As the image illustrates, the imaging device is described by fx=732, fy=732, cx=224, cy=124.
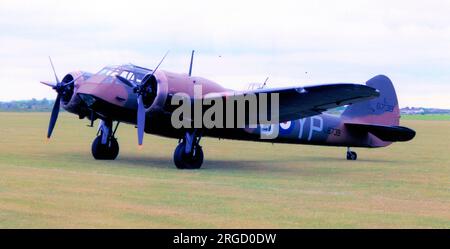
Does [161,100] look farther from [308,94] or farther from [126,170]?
[308,94]

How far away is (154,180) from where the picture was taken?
15281mm

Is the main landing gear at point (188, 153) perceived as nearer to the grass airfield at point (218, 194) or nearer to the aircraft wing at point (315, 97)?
the grass airfield at point (218, 194)

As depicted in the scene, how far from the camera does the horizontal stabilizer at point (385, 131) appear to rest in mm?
22703

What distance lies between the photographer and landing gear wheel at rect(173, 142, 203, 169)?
18.1 m

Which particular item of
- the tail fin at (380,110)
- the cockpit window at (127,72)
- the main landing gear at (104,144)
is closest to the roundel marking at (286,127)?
the tail fin at (380,110)

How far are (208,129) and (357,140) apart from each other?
650 centimetres

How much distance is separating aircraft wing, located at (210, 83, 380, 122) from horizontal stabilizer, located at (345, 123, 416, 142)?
4762 millimetres

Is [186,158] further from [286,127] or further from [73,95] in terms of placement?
[286,127]

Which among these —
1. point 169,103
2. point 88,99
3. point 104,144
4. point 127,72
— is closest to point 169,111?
point 169,103

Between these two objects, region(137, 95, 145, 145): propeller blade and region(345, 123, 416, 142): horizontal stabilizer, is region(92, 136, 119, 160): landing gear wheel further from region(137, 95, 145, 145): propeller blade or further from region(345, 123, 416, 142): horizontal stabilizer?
region(345, 123, 416, 142): horizontal stabilizer

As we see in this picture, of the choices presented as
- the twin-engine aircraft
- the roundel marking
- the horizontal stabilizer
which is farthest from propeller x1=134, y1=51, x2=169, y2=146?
the horizontal stabilizer

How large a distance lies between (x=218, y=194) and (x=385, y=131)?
37.3 ft

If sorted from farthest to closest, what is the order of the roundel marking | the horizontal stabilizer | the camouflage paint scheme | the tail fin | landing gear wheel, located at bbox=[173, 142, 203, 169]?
the tail fin → the horizontal stabilizer → the roundel marking → the camouflage paint scheme → landing gear wheel, located at bbox=[173, 142, 203, 169]
